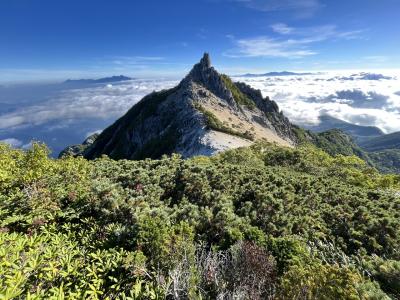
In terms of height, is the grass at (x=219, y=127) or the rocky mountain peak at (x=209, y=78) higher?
the rocky mountain peak at (x=209, y=78)

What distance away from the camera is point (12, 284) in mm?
7203

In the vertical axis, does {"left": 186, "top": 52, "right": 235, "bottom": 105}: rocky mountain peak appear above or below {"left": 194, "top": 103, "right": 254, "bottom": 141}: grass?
above

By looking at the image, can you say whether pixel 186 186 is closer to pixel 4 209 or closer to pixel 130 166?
pixel 130 166

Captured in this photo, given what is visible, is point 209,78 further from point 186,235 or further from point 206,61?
point 186,235

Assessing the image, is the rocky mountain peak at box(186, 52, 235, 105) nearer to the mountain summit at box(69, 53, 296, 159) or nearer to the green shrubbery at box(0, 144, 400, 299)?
the mountain summit at box(69, 53, 296, 159)

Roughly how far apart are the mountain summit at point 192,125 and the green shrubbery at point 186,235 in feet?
226

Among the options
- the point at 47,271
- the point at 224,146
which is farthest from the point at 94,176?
the point at 224,146

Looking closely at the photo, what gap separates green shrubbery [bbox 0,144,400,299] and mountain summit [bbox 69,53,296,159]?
68.9 m

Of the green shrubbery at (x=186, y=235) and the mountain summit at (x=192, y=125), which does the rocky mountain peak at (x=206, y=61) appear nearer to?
the mountain summit at (x=192, y=125)

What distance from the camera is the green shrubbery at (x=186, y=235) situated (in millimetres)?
9844

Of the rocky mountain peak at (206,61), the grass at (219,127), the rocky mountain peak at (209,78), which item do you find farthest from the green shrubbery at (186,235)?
the rocky mountain peak at (206,61)

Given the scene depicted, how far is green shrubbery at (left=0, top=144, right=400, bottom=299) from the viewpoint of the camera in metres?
9.84

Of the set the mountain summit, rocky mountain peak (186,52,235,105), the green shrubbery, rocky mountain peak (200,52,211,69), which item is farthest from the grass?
the green shrubbery

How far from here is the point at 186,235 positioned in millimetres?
13344
